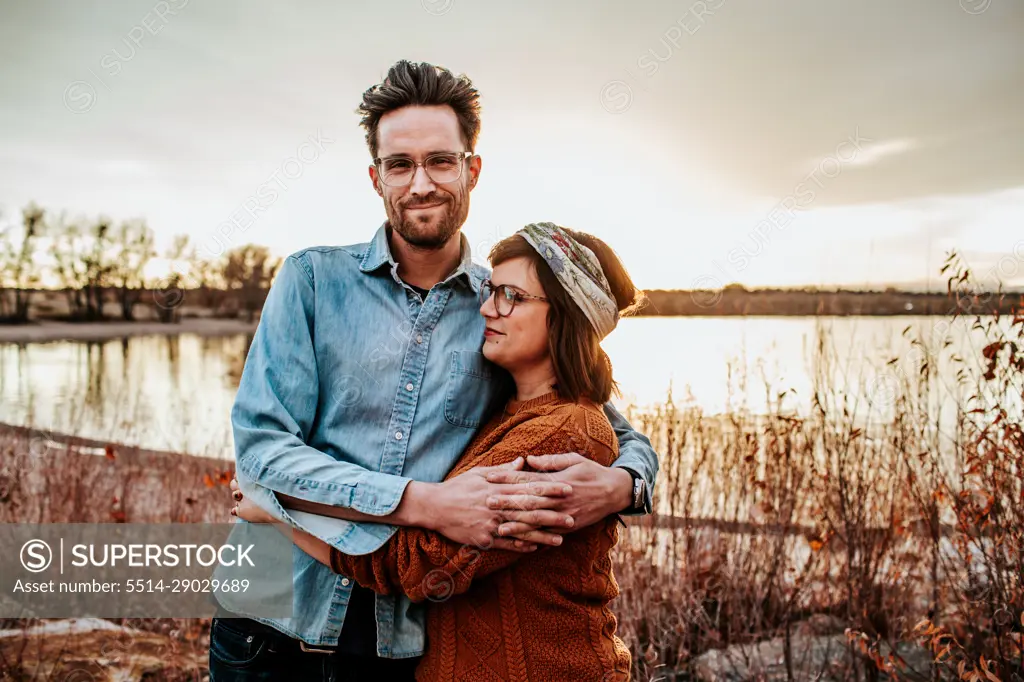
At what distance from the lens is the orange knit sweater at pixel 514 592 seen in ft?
5.87

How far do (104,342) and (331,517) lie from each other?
25674mm

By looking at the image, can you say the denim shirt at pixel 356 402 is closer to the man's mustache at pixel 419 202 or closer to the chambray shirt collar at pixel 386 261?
the chambray shirt collar at pixel 386 261

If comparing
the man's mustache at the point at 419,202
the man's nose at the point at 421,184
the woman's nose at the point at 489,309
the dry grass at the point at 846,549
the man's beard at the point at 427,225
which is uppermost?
the man's nose at the point at 421,184

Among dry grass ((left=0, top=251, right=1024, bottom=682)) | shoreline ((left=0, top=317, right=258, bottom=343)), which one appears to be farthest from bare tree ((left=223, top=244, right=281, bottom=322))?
dry grass ((left=0, top=251, right=1024, bottom=682))

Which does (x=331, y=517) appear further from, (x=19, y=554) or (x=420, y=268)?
(x=19, y=554)

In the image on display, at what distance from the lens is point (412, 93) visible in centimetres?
224

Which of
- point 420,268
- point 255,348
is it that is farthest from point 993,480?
point 255,348

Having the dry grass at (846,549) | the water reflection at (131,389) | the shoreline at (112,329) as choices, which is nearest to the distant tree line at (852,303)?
the dry grass at (846,549)

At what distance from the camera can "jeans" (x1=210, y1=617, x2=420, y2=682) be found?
79.9 inches

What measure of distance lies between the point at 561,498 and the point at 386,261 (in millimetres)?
965

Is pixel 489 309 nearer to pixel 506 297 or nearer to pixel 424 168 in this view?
pixel 506 297

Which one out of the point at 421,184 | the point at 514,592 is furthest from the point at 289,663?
the point at 421,184

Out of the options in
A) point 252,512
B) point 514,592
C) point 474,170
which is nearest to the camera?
point 514,592

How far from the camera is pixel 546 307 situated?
6.86 ft
